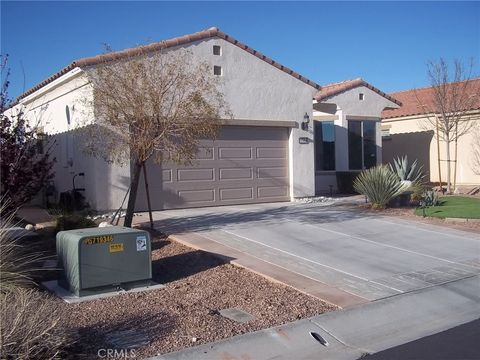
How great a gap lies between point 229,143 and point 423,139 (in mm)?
11057

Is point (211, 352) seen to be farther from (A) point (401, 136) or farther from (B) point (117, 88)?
(A) point (401, 136)

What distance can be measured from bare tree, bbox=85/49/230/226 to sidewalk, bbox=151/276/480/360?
189 inches

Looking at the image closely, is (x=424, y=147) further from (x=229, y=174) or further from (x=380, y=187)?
(x=229, y=174)

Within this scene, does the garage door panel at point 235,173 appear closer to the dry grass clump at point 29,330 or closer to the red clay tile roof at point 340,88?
the red clay tile roof at point 340,88

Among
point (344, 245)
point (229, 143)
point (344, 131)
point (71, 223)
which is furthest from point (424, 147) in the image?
point (71, 223)

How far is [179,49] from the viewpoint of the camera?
14008 millimetres

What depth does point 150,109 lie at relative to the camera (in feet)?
33.1

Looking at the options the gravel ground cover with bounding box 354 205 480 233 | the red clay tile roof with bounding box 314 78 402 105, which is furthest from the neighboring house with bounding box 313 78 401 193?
the gravel ground cover with bounding box 354 205 480 233

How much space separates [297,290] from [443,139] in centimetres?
1567

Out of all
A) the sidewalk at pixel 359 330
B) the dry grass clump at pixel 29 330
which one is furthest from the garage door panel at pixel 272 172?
the dry grass clump at pixel 29 330

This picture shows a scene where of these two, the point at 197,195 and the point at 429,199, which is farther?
the point at 429,199

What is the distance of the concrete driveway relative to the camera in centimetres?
836

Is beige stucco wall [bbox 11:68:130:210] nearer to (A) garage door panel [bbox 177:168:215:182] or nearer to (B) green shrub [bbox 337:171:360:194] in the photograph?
(A) garage door panel [bbox 177:168:215:182]

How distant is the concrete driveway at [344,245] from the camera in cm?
836
